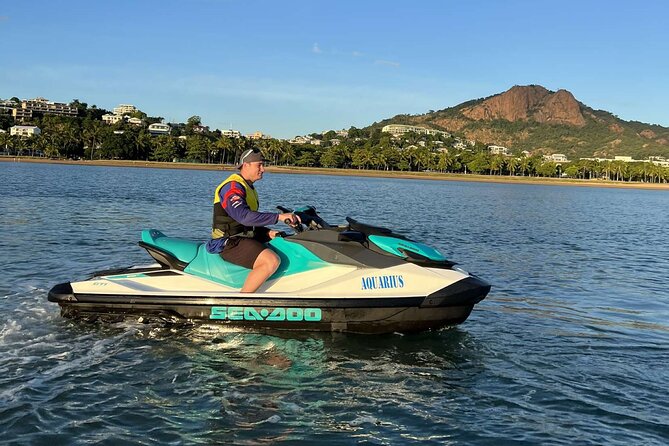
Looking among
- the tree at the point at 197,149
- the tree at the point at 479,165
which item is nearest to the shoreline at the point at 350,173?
the tree at the point at 197,149

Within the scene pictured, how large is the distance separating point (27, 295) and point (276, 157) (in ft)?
492

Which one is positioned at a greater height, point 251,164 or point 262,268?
point 251,164

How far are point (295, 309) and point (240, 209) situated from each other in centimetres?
129

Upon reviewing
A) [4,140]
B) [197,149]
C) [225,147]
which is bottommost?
[197,149]

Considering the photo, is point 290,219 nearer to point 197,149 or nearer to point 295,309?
point 295,309

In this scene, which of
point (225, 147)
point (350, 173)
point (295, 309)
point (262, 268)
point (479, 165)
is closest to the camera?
point (262, 268)

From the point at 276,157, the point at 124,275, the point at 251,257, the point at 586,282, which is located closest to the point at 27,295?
the point at 124,275

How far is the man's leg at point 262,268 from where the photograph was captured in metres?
6.52

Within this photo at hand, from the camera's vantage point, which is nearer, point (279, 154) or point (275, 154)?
point (275, 154)

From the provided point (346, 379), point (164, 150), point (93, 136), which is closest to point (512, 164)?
Result: point (164, 150)

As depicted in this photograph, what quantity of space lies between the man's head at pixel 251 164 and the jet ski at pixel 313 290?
756 mm

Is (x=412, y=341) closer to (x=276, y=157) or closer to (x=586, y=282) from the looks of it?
(x=586, y=282)

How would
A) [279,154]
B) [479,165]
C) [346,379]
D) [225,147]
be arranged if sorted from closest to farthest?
[346,379], [225,147], [479,165], [279,154]

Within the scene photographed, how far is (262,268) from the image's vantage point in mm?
6523
